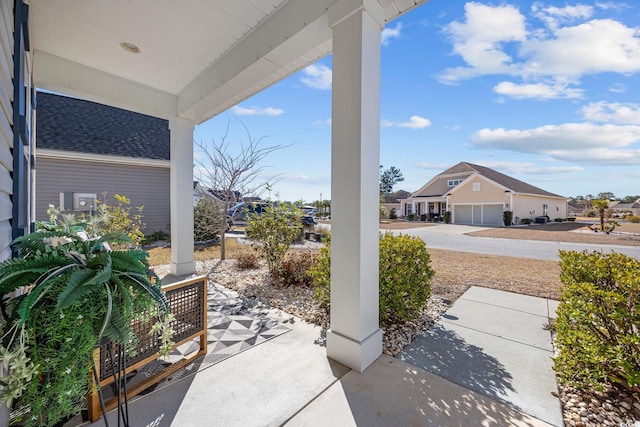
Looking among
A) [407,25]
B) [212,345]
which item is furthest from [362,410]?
[407,25]

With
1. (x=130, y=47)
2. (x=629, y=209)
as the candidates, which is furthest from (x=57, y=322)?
(x=629, y=209)

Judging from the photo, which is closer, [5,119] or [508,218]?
[5,119]

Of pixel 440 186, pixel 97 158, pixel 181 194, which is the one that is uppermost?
pixel 440 186

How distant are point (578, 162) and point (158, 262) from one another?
32145 mm

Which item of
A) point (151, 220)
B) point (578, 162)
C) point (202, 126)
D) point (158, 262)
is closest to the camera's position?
point (202, 126)

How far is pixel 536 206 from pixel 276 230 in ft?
90.0

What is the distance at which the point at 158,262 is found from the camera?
651 cm

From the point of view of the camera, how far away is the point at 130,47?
371 centimetres

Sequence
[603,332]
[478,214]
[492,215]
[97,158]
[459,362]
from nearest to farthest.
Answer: [603,332], [459,362], [97,158], [492,215], [478,214]

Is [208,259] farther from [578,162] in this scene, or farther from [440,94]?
[578,162]

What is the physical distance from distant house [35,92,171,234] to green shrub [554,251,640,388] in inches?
416

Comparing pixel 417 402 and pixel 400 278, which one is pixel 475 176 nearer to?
pixel 400 278

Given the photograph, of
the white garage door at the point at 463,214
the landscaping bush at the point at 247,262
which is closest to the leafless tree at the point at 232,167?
the landscaping bush at the point at 247,262

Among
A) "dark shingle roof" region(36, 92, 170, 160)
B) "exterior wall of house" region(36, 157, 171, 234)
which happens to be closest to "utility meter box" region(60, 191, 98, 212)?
"exterior wall of house" region(36, 157, 171, 234)
